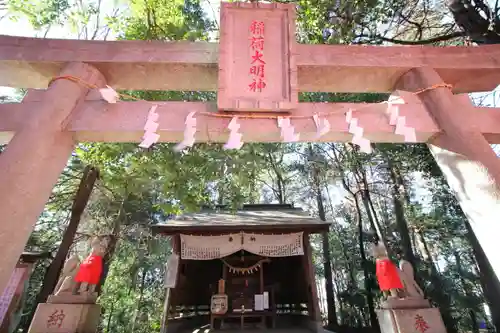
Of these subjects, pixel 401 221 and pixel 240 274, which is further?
pixel 401 221

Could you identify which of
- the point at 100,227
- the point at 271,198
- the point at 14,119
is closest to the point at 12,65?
the point at 14,119

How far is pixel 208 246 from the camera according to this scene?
846 cm

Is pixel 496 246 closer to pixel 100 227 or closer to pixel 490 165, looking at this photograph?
pixel 490 165

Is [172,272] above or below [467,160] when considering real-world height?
below

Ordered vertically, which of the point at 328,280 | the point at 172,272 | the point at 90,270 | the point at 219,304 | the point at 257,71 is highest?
the point at 257,71

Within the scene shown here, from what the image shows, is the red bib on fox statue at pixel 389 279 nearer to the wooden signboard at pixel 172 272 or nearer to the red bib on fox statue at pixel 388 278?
the red bib on fox statue at pixel 388 278

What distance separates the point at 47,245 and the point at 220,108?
1317 cm

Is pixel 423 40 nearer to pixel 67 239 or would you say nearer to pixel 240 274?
pixel 240 274

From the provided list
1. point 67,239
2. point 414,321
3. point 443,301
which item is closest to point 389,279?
point 414,321

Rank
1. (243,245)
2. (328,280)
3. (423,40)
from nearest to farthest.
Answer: (423,40) < (243,245) < (328,280)

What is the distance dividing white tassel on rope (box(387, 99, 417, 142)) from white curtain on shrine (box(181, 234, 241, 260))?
679 centimetres

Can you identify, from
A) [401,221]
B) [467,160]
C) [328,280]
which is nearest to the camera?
[467,160]

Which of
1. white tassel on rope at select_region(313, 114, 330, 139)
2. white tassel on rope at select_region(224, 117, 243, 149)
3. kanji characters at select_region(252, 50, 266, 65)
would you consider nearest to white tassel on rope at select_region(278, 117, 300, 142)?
white tassel on rope at select_region(313, 114, 330, 139)

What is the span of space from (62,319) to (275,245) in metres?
5.54
